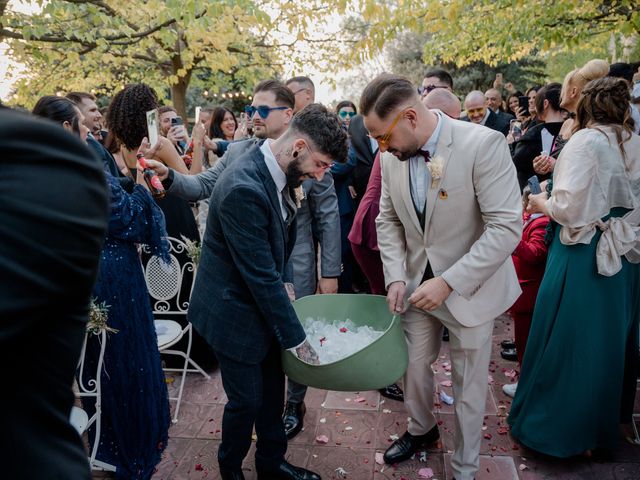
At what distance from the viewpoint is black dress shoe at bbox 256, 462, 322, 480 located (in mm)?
2850

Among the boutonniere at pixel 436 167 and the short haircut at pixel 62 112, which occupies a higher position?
the short haircut at pixel 62 112

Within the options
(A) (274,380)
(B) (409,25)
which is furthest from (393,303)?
(B) (409,25)

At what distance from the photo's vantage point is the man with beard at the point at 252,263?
2.25m

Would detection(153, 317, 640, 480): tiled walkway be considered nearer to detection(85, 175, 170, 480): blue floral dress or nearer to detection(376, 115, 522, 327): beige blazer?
detection(85, 175, 170, 480): blue floral dress

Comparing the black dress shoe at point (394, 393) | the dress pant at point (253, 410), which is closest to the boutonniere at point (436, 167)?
the dress pant at point (253, 410)

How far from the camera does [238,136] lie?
5.84 m

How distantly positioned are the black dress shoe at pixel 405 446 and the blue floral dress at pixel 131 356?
1.39 meters

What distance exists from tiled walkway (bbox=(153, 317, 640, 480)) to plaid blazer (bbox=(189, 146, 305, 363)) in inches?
42.1

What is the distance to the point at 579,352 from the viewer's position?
9.66 feet

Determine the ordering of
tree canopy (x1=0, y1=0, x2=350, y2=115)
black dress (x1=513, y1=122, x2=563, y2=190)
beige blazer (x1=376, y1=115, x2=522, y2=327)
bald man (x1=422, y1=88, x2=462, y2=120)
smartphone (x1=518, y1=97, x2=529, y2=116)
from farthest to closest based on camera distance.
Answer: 1. smartphone (x1=518, y1=97, x2=529, y2=116)
2. tree canopy (x1=0, y1=0, x2=350, y2=115)
3. black dress (x1=513, y1=122, x2=563, y2=190)
4. bald man (x1=422, y1=88, x2=462, y2=120)
5. beige blazer (x1=376, y1=115, x2=522, y2=327)

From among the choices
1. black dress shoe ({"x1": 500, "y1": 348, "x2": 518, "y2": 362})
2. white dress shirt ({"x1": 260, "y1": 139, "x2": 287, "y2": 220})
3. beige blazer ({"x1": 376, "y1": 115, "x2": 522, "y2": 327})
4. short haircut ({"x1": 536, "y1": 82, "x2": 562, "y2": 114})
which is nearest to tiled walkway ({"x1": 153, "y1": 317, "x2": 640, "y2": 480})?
black dress shoe ({"x1": 500, "y1": 348, "x2": 518, "y2": 362})

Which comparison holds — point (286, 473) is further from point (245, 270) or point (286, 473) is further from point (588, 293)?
point (588, 293)

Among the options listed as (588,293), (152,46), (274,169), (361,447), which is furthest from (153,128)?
(152,46)

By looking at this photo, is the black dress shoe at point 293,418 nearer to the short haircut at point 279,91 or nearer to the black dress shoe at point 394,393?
the black dress shoe at point 394,393
